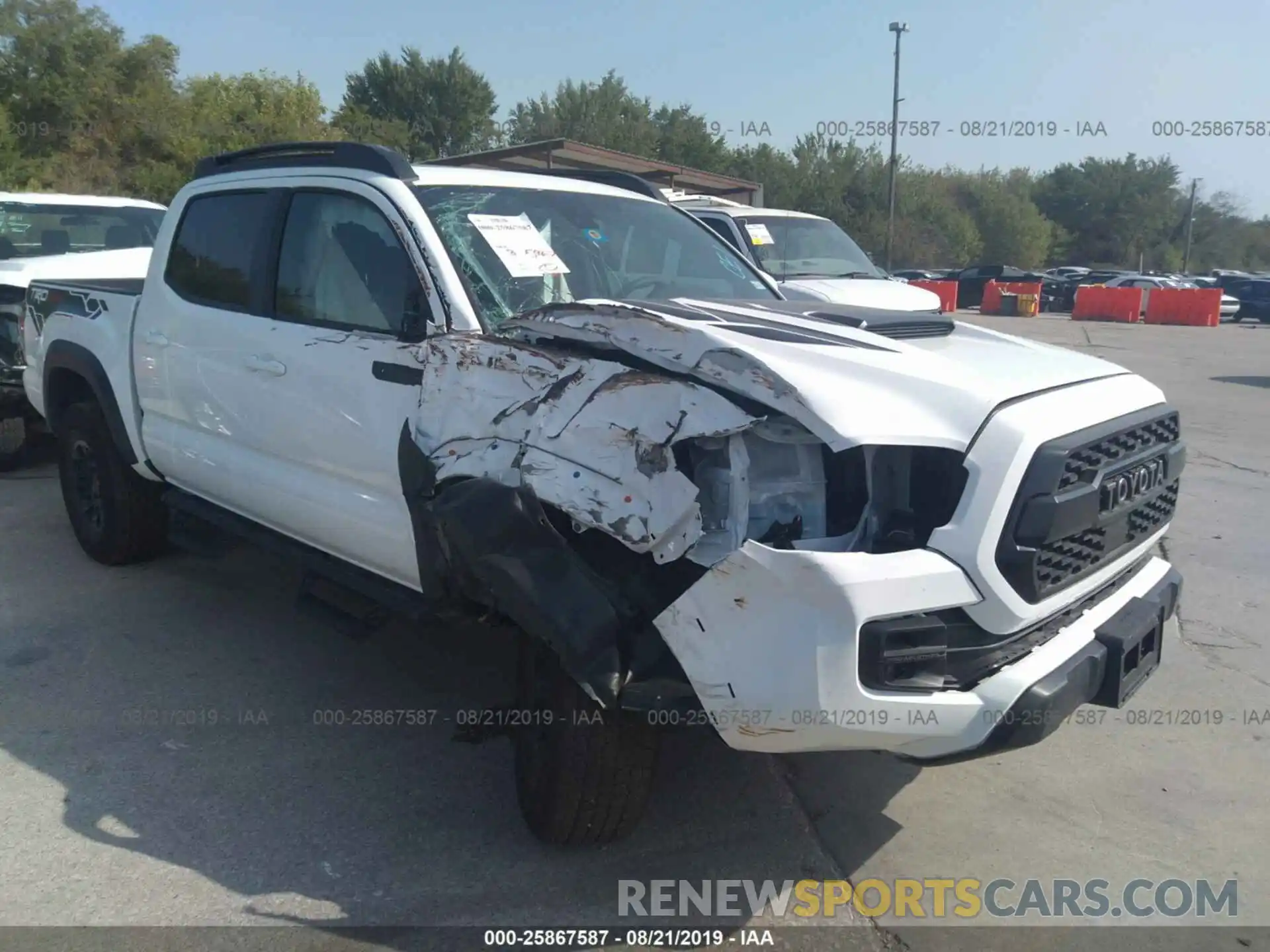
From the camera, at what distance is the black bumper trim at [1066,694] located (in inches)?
97.7

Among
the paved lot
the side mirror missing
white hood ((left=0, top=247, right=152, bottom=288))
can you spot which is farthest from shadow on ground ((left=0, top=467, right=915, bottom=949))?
white hood ((left=0, top=247, right=152, bottom=288))

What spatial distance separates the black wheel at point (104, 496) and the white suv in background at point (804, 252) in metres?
5.02

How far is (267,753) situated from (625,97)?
5000 cm

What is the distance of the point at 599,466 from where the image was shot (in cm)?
262

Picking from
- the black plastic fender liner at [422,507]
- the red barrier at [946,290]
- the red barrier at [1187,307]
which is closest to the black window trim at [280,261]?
the black plastic fender liner at [422,507]

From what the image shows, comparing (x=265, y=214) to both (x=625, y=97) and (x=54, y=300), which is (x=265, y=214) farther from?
(x=625, y=97)

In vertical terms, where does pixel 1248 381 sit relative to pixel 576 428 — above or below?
below

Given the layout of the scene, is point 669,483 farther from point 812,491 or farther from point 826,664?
point 826,664

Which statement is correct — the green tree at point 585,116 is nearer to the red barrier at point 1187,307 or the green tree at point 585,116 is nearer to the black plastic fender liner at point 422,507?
the red barrier at point 1187,307

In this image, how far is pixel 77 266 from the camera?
26.7 feet

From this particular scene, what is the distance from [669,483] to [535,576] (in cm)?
43

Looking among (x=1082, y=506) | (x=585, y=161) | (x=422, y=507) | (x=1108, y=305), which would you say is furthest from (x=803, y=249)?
(x=1108, y=305)

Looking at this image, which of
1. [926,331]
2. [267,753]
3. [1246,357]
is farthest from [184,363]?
[1246,357]

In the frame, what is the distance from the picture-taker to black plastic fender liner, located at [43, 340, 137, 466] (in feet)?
16.3
